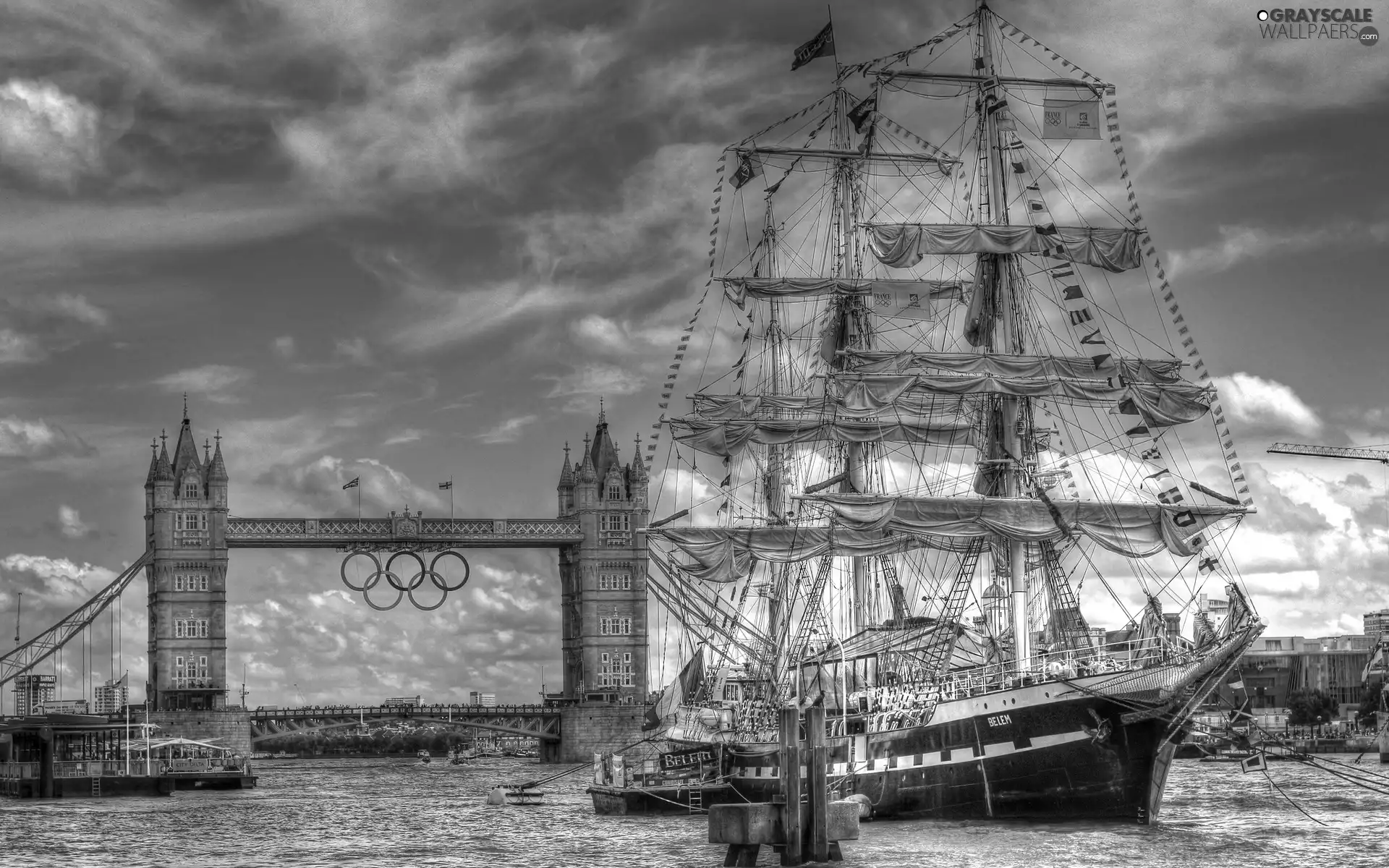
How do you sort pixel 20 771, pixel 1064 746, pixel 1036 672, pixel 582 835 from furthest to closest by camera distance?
pixel 20 771 → pixel 582 835 → pixel 1036 672 → pixel 1064 746

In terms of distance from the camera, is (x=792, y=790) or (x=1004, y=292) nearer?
(x=792, y=790)

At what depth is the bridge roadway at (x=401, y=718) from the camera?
15375cm

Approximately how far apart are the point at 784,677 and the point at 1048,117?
2256 centimetres

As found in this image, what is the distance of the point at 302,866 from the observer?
57969mm

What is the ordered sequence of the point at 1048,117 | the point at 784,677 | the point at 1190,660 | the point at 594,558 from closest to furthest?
the point at 1190,660 < the point at 1048,117 < the point at 784,677 < the point at 594,558

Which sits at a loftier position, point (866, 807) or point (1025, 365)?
point (1025, 365)

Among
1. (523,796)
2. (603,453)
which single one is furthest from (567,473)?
(523,796)

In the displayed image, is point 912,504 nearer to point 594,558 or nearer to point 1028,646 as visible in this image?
point 1028,646

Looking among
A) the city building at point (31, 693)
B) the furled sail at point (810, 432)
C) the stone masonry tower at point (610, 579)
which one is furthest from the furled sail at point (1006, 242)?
the stone masonry tower at point (610, 579)

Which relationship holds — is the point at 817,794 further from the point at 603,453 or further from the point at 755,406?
the point at 603,453

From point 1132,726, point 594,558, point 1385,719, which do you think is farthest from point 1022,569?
point 594,558

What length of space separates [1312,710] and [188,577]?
311 feet

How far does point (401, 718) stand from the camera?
511ft


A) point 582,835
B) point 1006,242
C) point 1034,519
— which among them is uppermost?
point 1006,242
